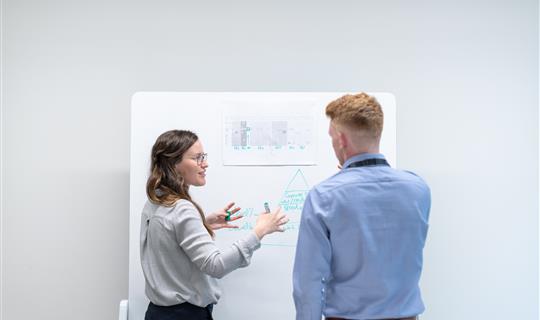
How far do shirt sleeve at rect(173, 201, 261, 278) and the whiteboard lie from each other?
396 mm

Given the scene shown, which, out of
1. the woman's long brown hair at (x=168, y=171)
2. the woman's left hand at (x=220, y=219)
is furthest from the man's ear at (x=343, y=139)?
the woman's left hand at (x=220, y=219)

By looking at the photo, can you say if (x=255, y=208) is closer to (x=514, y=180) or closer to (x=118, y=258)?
(x=118, y=258)

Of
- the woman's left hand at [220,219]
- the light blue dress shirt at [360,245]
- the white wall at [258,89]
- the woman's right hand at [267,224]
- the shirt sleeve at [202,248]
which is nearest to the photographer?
the light blue dress shirt at [360,245]

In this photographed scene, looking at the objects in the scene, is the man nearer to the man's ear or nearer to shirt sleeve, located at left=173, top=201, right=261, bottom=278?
the man's ear

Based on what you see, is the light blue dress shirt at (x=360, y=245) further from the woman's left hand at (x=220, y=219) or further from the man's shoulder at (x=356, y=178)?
the woman's left hand at (x=220, y=219)

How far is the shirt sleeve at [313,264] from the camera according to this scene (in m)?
1.25

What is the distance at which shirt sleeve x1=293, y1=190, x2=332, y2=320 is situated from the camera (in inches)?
49.4

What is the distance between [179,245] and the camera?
155 cm

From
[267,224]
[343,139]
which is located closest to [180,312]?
[267,224]

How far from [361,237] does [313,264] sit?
142 millimetres

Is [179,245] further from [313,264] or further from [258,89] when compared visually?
[258,89]

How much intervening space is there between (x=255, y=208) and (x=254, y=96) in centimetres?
45

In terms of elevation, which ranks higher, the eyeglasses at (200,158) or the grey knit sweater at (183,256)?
the eyeglasses at (200,158)

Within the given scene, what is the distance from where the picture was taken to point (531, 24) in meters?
2.31
